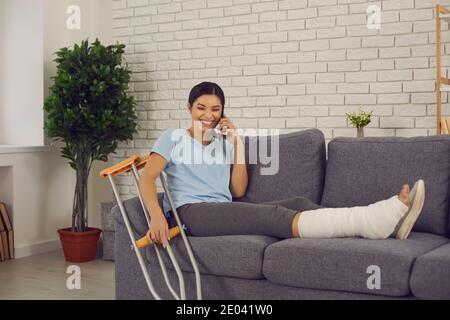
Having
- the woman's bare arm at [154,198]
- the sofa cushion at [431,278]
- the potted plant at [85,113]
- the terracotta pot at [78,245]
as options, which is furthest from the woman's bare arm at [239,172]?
the terracotta pot at [78,245]

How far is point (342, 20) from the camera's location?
402 cm

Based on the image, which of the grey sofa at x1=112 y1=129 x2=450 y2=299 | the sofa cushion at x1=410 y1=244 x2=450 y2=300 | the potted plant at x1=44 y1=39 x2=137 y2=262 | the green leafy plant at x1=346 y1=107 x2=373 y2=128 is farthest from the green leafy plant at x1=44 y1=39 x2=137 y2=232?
the sofa cushion at x1=410 y1=244 x2=450 y2=300

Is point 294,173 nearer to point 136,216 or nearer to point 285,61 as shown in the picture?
point 136,216

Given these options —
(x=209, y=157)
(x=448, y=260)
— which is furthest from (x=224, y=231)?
(x=448, y=260)

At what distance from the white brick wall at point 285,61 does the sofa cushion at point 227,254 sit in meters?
1.59

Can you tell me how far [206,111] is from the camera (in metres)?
2.96

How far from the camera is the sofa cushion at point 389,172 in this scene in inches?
112

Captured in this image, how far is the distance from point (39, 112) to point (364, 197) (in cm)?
269

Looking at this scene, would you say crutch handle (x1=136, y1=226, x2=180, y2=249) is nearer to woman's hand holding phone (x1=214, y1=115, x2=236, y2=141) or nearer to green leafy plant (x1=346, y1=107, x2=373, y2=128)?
woman's hand holding phone (x1=214, y1=115, x2=236, y2=141)

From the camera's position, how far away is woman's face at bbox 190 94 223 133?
2.96m

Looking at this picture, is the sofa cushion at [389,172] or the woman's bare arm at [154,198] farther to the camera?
the sofa cushion at [389,172]

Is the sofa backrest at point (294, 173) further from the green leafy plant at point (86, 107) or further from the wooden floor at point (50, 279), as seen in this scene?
the green leafy plant at point (86, 107)

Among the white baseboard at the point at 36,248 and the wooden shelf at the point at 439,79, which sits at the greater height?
the wooden shelf at the point at 439,79

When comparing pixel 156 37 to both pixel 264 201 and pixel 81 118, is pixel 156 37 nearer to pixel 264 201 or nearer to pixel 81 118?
pixel 81 118
